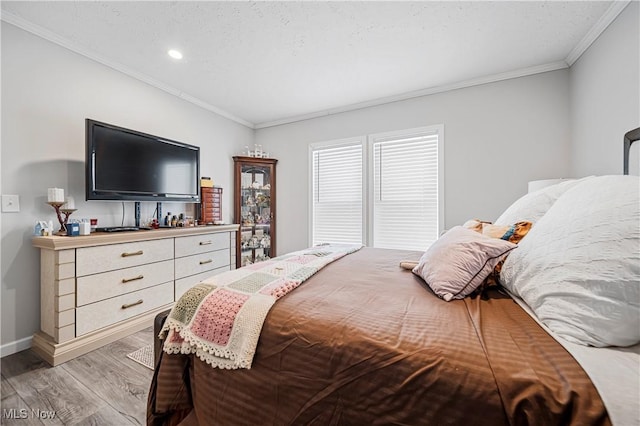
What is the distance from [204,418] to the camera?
3.05 feet

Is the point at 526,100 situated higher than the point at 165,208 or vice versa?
the point at 526,100

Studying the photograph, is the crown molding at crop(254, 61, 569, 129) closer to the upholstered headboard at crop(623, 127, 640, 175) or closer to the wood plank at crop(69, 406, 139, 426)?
the upholstered headboard at crop(623, 127, 640, 175)

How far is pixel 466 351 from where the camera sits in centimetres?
66

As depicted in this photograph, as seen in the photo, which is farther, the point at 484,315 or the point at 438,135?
the point at 438,135

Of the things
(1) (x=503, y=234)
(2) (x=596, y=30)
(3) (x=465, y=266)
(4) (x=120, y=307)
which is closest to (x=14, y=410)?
(4) (x=120, y=307)

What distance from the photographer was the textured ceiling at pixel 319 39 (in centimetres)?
181

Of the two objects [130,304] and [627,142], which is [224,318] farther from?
[627,142]

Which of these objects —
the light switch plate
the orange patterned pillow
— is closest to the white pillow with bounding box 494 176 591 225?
the orange patterned pillow

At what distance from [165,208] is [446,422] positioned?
3.24 m

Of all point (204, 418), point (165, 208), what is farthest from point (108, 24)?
point (204, 418)

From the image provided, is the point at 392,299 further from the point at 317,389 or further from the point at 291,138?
the point at 291,138

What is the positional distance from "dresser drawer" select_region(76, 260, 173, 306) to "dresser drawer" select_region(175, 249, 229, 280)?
0.37ft

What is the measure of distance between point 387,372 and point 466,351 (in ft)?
0.70

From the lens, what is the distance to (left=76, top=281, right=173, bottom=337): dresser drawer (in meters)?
1.90
